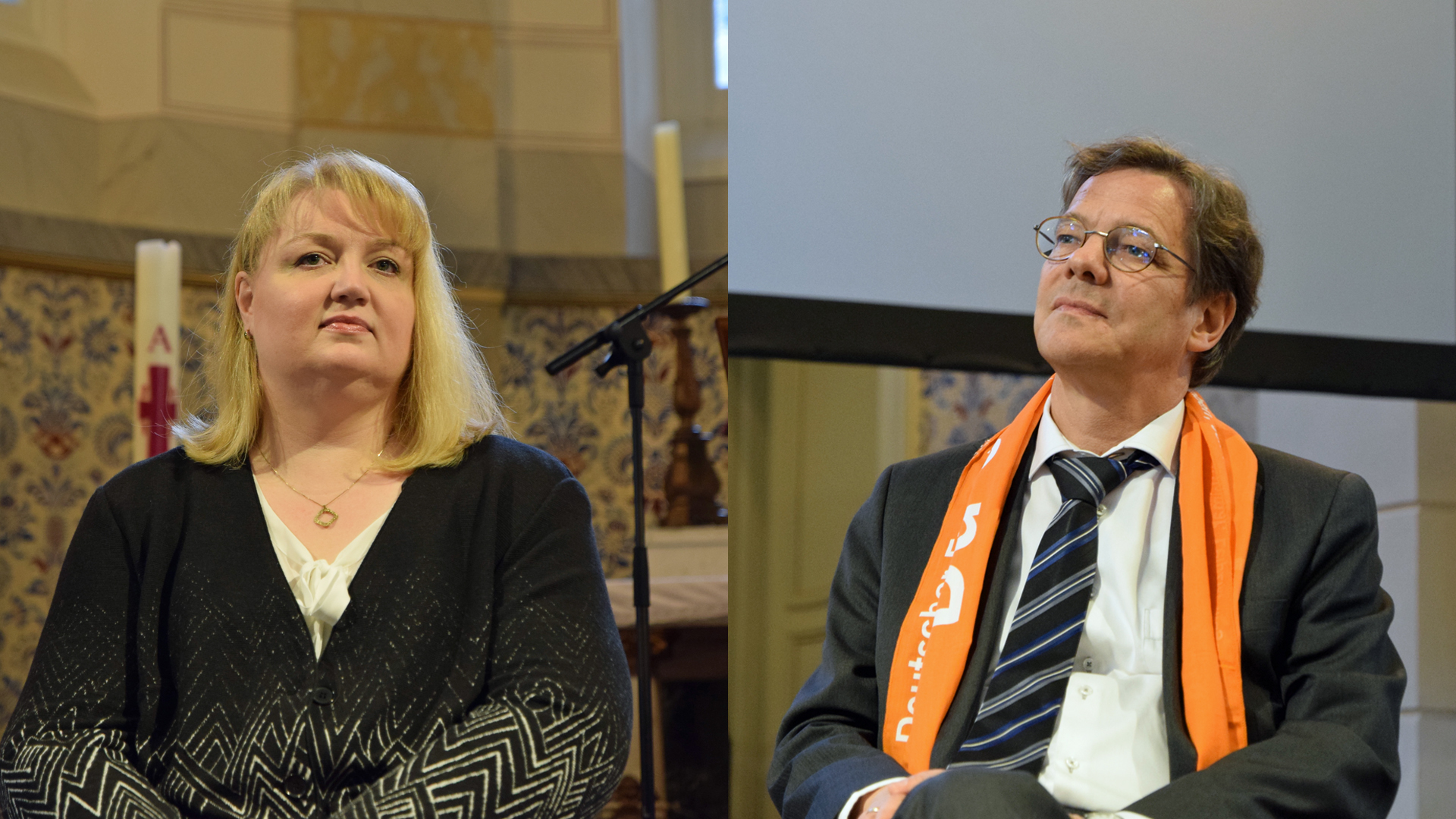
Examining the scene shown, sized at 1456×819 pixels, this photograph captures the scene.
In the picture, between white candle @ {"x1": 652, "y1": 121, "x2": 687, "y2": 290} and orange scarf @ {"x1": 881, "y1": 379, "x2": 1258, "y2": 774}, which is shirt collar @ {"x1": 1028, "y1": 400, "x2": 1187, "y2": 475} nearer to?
orange scarf @ {"x1": 881, "y1": 379, "x2": 1258, "y2": 774}

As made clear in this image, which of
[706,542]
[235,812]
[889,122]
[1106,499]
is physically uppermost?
[889,122]

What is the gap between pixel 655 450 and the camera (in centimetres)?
291

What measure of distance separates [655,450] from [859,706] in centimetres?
124

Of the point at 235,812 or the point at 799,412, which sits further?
the point at 799,412

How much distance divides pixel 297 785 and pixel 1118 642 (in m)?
1.09

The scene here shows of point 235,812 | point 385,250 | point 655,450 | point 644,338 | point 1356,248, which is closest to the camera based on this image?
point 235,812

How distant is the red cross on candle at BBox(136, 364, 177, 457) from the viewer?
2156mm

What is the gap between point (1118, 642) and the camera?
5.52 ft

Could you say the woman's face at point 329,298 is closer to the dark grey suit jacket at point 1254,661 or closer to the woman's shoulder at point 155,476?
the woman's shoulder at point 155,476

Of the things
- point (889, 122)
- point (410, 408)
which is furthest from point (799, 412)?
point (410, 408)

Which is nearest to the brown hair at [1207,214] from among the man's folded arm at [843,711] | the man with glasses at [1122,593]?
the man with glasses at [1122,593]

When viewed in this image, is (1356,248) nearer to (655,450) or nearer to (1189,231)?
(1189,231)

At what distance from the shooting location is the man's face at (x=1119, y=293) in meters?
1.80

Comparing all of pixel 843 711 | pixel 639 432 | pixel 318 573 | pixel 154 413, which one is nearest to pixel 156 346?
pixel 154 413
